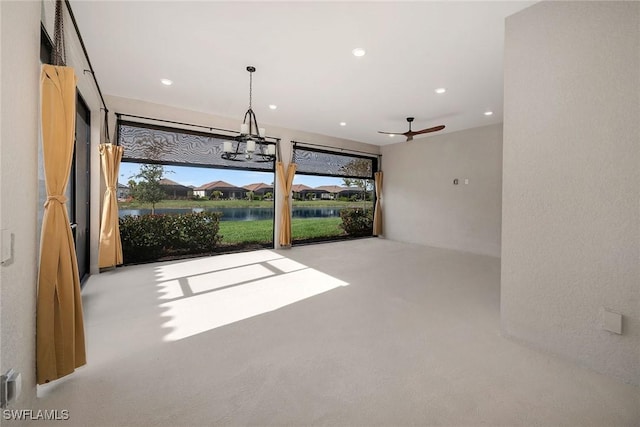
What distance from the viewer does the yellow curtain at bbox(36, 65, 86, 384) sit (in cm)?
148

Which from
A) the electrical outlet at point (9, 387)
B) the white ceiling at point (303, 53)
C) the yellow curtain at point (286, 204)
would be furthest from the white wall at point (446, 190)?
the electrical outlet at point (9, 387)

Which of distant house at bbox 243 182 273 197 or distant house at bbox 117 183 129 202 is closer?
distant house at bbox 117 183 129 202

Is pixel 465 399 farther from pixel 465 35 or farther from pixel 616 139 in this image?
pixel 465 35

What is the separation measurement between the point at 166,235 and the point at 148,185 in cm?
107

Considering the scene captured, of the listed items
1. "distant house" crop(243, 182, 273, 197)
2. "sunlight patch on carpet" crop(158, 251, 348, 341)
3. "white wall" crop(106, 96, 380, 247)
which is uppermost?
"white wall" crop(106, 96, 380, 247)

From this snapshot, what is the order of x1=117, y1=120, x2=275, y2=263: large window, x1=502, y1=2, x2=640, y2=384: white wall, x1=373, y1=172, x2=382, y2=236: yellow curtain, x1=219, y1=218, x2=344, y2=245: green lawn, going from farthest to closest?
x1=373, y1=172, x2=382, y2=236: yellow curtain < x1=219, y1=218, x2=344, y2=245: green lawn < x1=117, y1=120, x2=275, y2=263: large window < x1=502, y1=2, x2=640, y2=384: white wall

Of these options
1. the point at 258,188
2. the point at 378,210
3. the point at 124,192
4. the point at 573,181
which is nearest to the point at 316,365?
the point at 573,181

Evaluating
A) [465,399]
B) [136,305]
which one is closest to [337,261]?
[136,305]

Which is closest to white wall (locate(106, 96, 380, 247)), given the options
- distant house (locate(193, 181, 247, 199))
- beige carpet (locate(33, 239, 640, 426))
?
distant house (locate(193, 181, 247, 199))

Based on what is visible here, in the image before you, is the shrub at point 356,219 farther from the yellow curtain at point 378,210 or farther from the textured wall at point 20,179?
the textured wall at point 20,179

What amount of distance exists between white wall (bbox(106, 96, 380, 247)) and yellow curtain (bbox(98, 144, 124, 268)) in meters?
0.50

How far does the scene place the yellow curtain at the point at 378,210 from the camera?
7684mm

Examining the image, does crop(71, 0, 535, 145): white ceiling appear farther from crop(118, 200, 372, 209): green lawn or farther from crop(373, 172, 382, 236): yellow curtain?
crop(373, 172, 382, 236): yellow curtain

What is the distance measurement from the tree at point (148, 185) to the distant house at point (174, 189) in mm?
109
